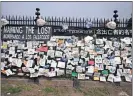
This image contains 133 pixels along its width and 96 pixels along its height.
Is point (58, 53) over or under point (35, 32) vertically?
under

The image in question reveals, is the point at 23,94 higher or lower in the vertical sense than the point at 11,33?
lower

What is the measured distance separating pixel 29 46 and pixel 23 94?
61.7 inches

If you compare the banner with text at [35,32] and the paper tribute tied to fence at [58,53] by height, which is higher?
the banner with text at [35,32]

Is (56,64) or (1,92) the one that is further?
(56,64)

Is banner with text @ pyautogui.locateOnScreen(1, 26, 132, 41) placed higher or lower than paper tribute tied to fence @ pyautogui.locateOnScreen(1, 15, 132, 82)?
higher

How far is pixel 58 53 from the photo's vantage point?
8.19 m

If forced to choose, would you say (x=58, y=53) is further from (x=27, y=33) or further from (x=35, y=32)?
(x=27, y=33)

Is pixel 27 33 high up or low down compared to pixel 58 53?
up

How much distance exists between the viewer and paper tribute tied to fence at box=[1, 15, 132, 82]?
26.8ft

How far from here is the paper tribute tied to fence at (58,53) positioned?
8.16 metres

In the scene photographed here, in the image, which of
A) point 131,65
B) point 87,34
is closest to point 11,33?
point 87,34

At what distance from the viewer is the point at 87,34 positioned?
27.1 feet

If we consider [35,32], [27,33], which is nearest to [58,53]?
[35,32]

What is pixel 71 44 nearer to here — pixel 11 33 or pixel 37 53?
pixel 37 53
